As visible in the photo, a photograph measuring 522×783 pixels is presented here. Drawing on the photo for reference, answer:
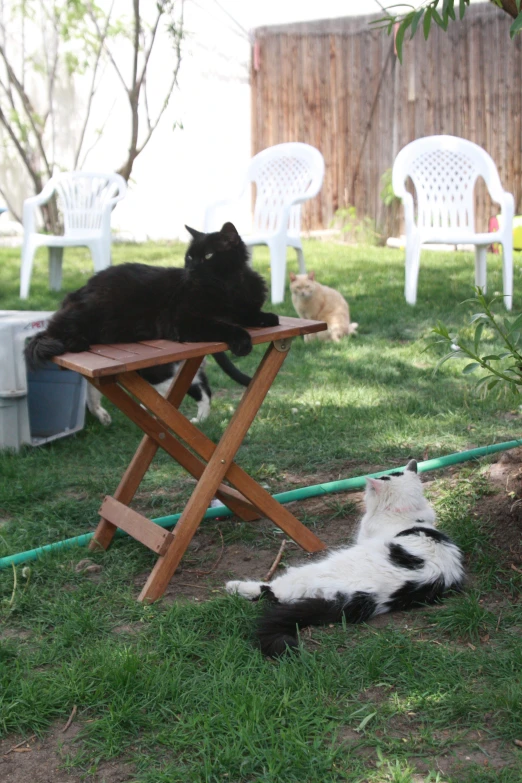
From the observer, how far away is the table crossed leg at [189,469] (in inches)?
97.3

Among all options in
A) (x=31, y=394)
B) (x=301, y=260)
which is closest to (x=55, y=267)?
(x=301, y=260)

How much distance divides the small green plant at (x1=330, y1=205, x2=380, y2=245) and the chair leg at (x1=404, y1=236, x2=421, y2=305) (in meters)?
3.42

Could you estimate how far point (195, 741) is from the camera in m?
1.81

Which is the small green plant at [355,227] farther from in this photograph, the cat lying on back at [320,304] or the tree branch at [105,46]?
the cat lying on back at [320,304]

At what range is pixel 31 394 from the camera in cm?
412

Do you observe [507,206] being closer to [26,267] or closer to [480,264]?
[480,264]

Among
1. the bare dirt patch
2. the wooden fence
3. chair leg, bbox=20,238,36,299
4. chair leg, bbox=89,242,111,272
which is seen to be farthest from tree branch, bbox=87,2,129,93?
the bare dirt patch

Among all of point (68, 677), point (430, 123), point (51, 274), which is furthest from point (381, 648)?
point (430, 123)

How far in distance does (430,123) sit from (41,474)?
7549 mm

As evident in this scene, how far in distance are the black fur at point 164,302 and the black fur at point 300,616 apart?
3.02 feet

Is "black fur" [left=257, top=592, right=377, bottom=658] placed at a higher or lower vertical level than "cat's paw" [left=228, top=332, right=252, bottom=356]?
lower

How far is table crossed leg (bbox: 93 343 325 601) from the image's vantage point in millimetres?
2471

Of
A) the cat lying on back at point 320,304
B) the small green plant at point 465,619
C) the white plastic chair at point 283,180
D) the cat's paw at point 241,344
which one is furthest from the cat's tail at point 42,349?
the white plastic chair at point 283,180

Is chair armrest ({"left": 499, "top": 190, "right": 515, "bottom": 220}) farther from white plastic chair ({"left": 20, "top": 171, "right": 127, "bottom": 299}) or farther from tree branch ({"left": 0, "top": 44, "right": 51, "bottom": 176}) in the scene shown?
tree branch ({"left": 0, "top": 44, "right": 51, "bottom": 176})
